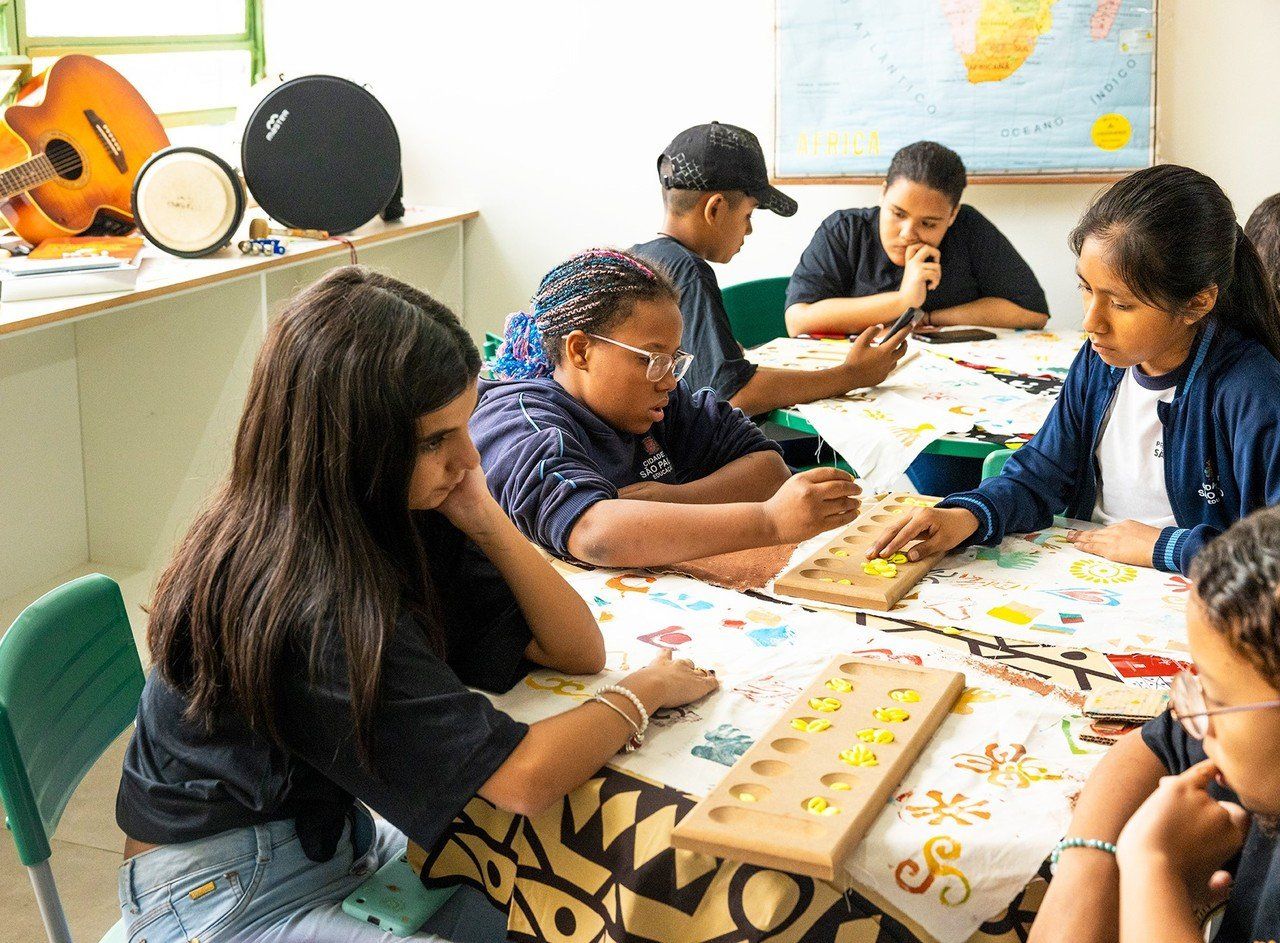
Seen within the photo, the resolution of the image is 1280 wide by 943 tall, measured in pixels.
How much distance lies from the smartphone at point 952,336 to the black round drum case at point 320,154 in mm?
1616

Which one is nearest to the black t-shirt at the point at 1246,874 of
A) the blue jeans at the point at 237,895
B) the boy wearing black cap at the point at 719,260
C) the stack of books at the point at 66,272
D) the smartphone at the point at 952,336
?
the blue jeans at the point at 237,895

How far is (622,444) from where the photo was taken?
179 centimetres

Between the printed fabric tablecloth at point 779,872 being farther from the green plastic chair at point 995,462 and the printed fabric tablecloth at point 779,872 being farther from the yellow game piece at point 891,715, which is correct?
the green plastic chair at point 995,462

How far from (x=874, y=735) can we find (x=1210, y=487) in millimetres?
799

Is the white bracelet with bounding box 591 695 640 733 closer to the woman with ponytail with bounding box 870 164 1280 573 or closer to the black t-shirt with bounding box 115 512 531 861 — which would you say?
the black t-shirt with bounding box 115 512 531 861

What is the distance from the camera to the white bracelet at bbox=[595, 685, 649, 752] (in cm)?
113

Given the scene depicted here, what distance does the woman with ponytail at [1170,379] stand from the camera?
1571 mm

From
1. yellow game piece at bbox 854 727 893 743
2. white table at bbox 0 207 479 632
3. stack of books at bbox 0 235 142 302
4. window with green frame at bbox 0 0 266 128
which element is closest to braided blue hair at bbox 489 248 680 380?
yellow game piece at bbox 854 727 893 743

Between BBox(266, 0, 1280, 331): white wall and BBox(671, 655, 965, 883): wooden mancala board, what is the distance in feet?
9.51

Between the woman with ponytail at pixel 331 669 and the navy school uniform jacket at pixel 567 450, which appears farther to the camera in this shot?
the navy school uniform jacket at pixel 567 450

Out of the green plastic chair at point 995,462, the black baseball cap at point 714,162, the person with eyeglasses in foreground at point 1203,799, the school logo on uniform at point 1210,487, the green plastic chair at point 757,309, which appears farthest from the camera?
the green plastic chair at point 757,309

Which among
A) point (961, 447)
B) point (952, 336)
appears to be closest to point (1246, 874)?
point (961, 447)

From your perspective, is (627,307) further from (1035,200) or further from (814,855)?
(1035,200)

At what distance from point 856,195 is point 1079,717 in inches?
117
